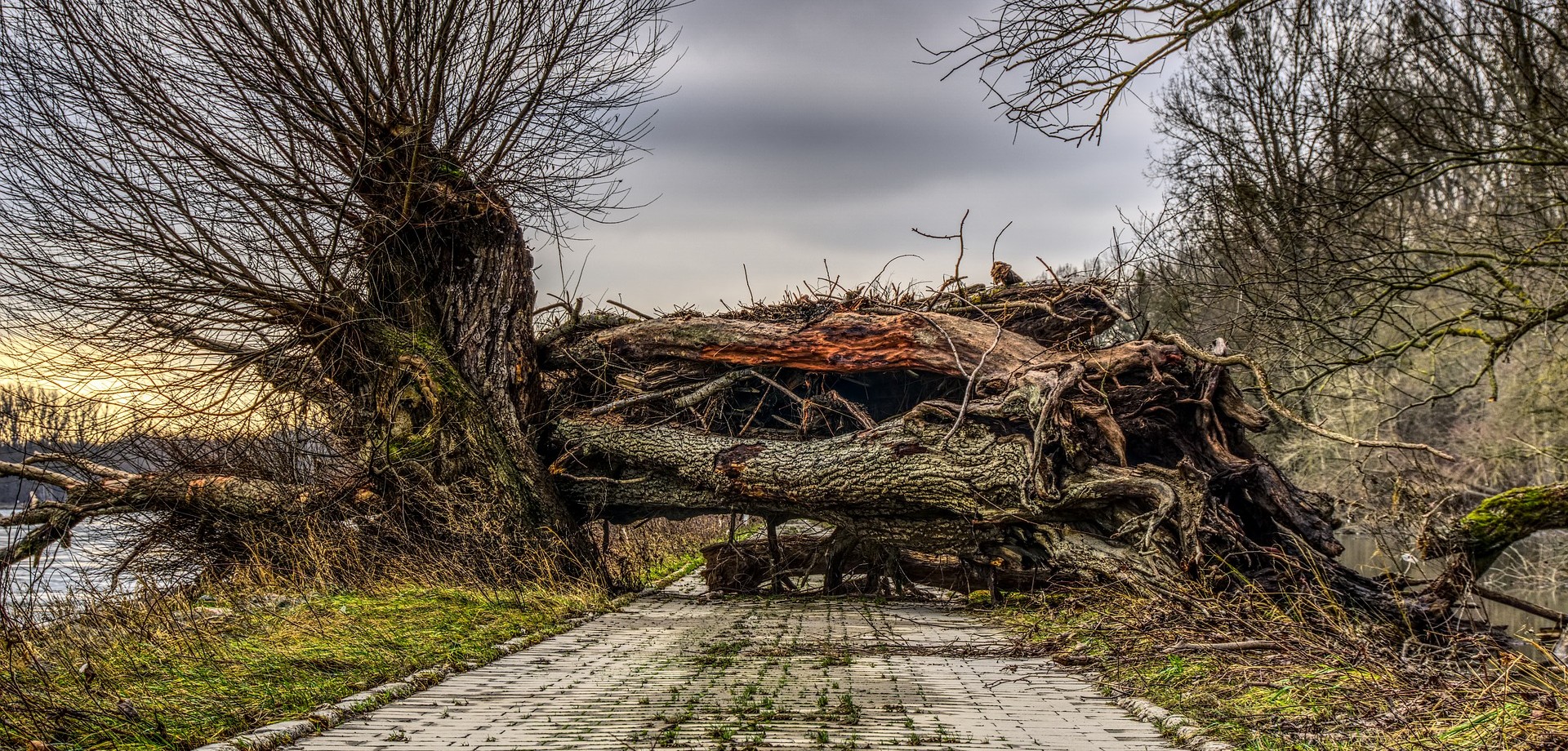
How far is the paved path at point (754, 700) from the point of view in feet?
14.6

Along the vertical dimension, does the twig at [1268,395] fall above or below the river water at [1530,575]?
above

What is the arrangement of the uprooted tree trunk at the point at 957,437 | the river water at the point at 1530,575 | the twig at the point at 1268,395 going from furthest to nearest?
the river water at the point at 1530,575
the uprooted tree trunk at the point at 957,437
the twig at the point at 1268,395

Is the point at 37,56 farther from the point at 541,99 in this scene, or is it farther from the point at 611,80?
A: the point at 611,80

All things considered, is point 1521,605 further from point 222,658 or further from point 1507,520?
point 222,658

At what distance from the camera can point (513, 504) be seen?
11297mm

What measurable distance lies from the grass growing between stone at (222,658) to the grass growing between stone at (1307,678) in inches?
178

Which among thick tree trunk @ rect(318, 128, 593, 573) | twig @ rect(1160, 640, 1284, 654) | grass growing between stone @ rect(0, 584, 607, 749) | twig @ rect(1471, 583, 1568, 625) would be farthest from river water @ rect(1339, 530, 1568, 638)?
grass growing between stone @ rect(0, 584, 607, 749)

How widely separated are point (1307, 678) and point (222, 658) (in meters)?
6.27

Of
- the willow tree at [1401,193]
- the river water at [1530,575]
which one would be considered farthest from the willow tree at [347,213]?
the river water at [1530,575]

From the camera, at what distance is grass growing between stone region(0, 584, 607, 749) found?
14.3ft

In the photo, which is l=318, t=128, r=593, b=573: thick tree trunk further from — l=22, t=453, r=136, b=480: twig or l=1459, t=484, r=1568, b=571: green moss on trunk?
l=1459, t=484, r=1568, b=571: green moss on trunk

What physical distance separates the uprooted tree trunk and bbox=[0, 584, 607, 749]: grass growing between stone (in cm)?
303

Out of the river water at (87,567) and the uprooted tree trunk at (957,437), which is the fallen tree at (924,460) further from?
the river water at (87,567)

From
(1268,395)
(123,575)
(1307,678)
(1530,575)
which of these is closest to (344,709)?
(1307,678)
